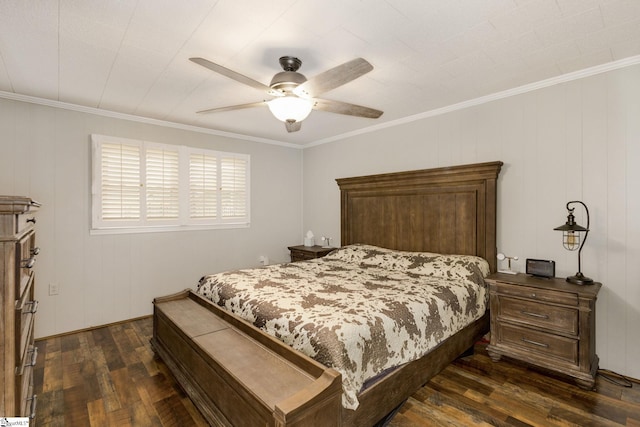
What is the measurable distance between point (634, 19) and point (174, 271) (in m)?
4.85

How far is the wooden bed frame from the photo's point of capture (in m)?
1.51

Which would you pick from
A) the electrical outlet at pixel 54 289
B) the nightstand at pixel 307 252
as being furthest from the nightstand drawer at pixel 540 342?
the electrical outlet at pixel 54 289

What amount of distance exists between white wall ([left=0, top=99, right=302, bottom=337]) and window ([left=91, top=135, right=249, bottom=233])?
0.11 metres

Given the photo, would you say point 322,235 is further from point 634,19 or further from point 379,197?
point 634,19

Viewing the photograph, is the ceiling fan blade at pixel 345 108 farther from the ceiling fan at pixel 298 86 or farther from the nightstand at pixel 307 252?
the nightstand at pixel 307 252

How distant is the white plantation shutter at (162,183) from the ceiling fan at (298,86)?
89.1 inches

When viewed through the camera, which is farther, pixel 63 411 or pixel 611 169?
pixel 611 169

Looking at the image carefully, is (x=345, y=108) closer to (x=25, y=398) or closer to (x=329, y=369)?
(x=329, y=369)

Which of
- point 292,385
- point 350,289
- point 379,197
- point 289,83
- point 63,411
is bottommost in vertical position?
point 63,411

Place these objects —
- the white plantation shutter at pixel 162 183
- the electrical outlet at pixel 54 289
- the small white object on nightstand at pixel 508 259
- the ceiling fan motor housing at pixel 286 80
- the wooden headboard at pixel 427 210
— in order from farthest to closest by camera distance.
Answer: the white plantation shutter at pixel 162 183 → the electrical outlet at pixel 54 289 → the wooden headboard at pixel 427 210 → the small white object on nightstand at pixel 508 259 → the ceiling fan motor housing at pixel 286 80

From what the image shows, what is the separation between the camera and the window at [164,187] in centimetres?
359

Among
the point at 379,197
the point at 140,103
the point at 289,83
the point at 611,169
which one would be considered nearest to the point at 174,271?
the point at 140,103

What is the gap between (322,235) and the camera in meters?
5.06

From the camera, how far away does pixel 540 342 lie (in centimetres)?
247
